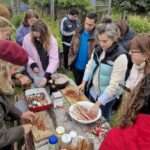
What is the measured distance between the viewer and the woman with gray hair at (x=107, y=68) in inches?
126

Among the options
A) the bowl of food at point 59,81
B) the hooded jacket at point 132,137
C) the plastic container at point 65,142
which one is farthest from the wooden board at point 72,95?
the hooded jacket at point 132,137

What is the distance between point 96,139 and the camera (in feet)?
8.84

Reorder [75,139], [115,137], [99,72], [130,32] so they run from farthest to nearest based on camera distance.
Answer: [130,32] → [99,72] → [75,139] → [115,137]

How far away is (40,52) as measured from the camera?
387 cm

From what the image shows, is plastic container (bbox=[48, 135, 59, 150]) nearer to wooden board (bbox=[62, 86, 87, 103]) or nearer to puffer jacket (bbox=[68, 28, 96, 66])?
wooden board (bbox=[62, 86, 87, 103])

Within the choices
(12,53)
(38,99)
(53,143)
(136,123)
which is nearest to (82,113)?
(38,99)

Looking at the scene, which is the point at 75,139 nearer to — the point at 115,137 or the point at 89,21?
the point at 115,137

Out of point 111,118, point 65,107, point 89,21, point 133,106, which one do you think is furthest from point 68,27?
point 133,106

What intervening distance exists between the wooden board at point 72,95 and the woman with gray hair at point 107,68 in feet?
0.44

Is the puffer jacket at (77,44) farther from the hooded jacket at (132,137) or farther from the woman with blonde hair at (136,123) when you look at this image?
the hooded jacket at (132,137)

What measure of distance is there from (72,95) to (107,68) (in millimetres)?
485

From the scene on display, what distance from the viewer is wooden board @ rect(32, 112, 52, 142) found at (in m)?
2.65

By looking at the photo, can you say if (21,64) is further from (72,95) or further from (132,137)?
(72,95)

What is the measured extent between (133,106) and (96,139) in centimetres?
68
